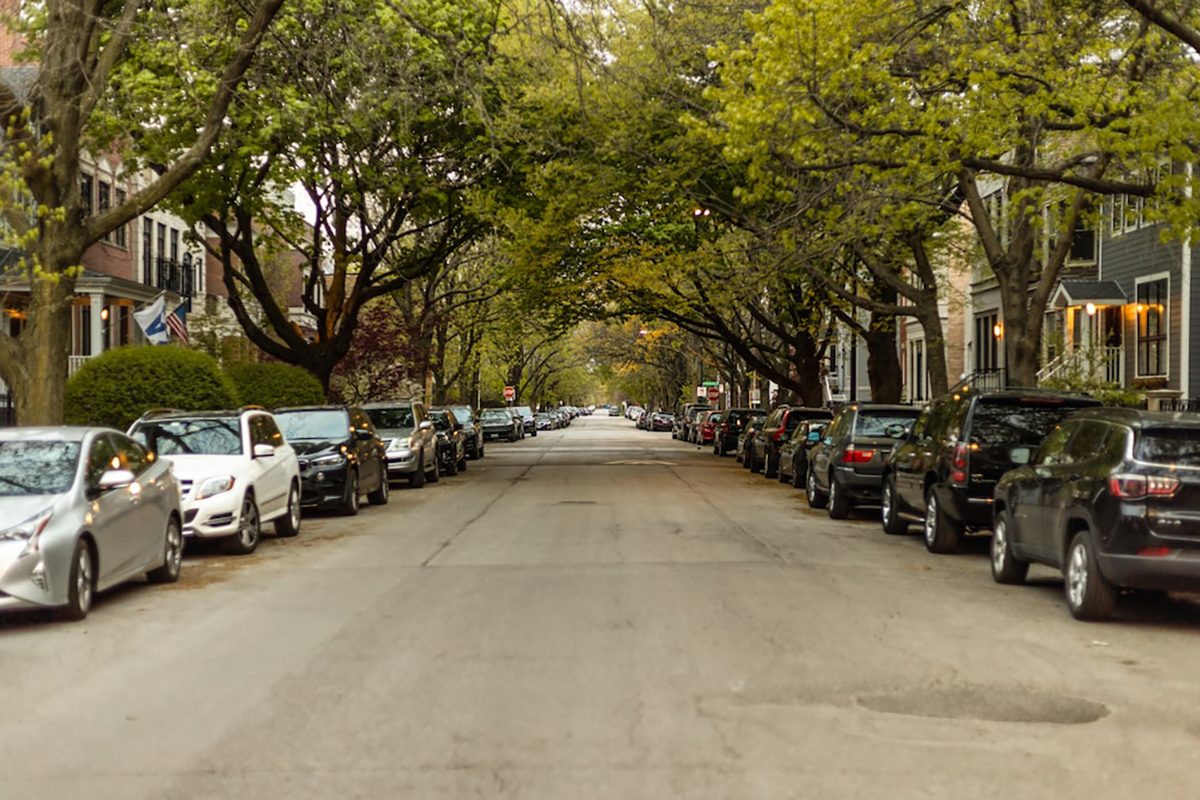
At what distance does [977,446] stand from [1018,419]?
0.59 m

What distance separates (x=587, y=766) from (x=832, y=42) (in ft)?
39.9

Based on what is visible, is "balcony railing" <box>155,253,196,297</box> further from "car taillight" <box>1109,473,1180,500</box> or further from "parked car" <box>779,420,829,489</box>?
"car taillight" <box>1109,473,1180,500</box>

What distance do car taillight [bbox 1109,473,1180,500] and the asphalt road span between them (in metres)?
1.05

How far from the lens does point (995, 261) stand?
22562mm

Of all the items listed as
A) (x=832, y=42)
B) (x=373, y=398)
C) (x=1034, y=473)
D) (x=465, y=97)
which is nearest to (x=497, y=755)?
(x=1034, y=473)

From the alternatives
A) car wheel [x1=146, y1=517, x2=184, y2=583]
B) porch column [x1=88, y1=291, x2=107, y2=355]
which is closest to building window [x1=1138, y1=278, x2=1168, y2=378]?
car wheel [x1=146, y1=517, x2=184, y2=583]

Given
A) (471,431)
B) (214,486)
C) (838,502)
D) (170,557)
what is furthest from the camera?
(471,431)

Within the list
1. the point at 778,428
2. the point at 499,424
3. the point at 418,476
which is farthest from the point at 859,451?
the point at 499,424

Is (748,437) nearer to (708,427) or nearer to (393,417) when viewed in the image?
(393,417)

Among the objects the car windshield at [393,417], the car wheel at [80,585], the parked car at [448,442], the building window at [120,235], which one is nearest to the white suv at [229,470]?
the car wheel at [80,585]

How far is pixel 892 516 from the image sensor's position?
712 inches

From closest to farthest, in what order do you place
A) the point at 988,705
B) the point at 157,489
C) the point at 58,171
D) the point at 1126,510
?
the point at 988,705
the point at 1126,510
the point at 157,489
the point at 58,171

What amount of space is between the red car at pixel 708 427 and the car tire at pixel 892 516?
108 ft

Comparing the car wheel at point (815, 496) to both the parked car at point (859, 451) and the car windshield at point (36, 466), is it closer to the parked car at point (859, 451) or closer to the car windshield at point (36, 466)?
the parked car at point (859, 451)
